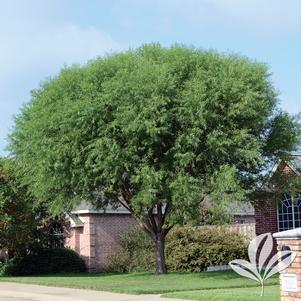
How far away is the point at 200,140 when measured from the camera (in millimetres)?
22844

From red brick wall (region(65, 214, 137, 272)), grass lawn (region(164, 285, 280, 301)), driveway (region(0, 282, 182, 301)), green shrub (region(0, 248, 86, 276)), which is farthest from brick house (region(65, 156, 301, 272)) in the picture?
grass lawn (region(164, 285, 280, 301))

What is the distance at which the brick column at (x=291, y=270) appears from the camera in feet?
37.0

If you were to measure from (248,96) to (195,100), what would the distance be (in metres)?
1.91

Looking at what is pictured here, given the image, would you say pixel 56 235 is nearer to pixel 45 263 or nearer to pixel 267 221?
pixel 45 263

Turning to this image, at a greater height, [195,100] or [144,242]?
[195,100]

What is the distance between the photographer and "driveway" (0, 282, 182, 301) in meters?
17.3

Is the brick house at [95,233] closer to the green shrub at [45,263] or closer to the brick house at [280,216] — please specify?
the green shrub at [45,263]

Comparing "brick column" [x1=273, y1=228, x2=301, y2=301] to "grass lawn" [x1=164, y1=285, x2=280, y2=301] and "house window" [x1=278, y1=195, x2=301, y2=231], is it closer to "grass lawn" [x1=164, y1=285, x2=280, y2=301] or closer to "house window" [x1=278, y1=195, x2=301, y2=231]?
"grass lawn" [x1=164, y1=285, x2=280, y2=301]

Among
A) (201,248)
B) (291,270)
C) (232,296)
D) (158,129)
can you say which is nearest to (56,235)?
(201,248)

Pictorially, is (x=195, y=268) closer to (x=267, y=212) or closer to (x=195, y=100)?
(x=267, y=212)

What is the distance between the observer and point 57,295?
18.6 meters

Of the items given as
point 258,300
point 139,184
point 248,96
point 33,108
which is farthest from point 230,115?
point 258,300

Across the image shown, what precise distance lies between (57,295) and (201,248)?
12472 mm

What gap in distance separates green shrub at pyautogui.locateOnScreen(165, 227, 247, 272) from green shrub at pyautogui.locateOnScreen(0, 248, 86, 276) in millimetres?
5807
